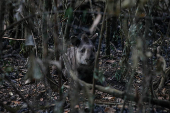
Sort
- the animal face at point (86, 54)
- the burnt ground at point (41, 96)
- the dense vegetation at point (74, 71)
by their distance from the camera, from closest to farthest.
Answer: the dense vegetation at point (74, 71) < the burnt ground at point (41, 96) < the animal face at point (86, 54)

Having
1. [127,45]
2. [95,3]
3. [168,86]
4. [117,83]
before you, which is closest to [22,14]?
[127,45]

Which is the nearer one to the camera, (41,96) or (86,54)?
(41,96)

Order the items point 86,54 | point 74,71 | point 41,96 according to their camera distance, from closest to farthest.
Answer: point 41,96
point 74,71
point 86,54

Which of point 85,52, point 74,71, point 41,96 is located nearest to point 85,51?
point 85,52

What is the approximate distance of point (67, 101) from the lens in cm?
396

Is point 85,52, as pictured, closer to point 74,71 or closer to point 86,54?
point 86,54

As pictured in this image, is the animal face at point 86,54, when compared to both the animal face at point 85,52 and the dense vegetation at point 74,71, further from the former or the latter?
the dense vegetation at point 74,71

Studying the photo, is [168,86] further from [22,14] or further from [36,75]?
[22,14]

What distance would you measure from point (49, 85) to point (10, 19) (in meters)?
5.33

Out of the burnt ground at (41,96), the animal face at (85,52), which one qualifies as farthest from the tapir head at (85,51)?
the burnt ground at (41,96)

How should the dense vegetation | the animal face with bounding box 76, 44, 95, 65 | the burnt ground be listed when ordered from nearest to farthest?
1. the dense vegetation
2. the burnt ground
3. the animal face with bounding box 76, 44, 95, 65

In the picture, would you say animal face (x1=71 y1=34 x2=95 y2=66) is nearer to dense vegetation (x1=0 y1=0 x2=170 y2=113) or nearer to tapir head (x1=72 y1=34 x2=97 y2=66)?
tapir head (x1=72 y1=34 x2=97 y2=66)

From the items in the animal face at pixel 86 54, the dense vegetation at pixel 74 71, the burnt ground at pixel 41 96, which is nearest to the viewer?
the dense vegetation at pixel 74 71

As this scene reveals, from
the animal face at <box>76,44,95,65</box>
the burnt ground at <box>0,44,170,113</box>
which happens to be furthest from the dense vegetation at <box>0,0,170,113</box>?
the animal face at <box>76,44,95,65</box>
